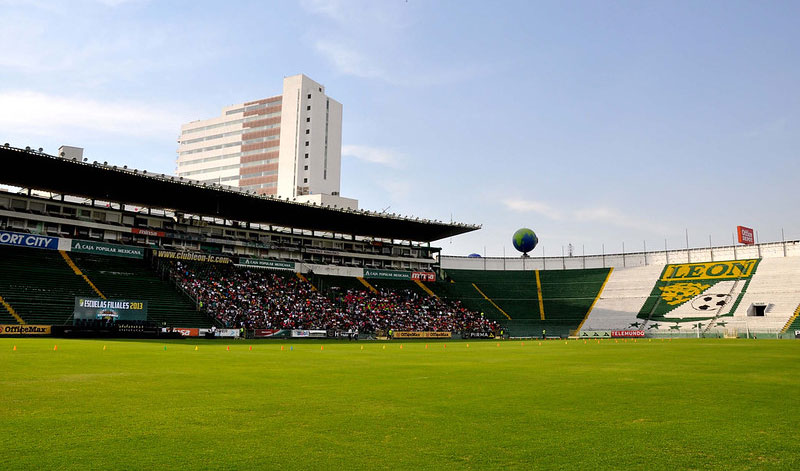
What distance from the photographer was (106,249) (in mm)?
65250

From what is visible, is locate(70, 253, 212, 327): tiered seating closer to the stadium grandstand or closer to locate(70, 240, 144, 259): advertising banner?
the stadium grandstand

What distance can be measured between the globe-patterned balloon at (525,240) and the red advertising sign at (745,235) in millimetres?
32789

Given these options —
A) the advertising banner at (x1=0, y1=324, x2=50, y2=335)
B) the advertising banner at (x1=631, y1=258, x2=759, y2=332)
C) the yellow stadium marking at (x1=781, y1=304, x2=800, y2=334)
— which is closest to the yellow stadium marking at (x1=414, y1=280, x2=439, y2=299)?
the advertising banner at (x1=631, y1=258, x2=759, y2=332)

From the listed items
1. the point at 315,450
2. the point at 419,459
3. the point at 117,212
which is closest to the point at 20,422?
the point at 315,450

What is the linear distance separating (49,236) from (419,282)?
166ft

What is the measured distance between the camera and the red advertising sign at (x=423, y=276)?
91500 mm

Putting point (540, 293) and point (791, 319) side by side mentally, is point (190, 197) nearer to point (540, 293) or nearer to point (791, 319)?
point (540, 293)

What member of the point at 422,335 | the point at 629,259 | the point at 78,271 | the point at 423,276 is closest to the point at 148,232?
the point at 78,271

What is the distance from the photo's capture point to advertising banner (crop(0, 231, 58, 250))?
192 feet

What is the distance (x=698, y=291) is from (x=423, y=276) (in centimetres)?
4066

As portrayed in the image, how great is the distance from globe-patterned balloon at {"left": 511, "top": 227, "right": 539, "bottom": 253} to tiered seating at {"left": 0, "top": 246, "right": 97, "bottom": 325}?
73799mm

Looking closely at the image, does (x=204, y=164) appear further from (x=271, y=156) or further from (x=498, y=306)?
(x=498, y=306)

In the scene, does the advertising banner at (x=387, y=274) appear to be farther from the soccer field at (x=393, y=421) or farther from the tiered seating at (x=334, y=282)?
the soccer field at (x=393, y=421)

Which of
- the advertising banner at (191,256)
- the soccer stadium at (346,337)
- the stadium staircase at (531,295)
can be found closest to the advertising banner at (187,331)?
the soccer stadium at (346,337)
